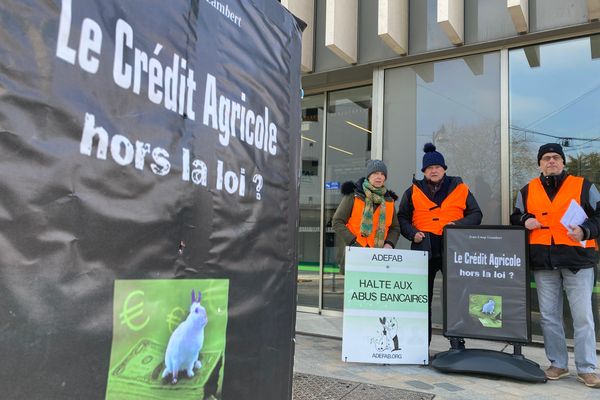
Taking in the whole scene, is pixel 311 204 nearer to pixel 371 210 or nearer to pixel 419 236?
pixel 371 210

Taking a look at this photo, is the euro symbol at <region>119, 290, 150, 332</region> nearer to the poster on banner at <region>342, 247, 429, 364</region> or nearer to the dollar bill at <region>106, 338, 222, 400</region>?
the dollar bill at <region>106, 338, 222, 400</region>

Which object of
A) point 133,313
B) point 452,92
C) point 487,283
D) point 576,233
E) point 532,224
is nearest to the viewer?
point 133,313

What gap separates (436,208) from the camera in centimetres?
459

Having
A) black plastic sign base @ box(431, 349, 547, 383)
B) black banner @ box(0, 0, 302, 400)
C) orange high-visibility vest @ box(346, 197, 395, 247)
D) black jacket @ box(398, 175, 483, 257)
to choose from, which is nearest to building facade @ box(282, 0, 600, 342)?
black jacket @ box(398, 175, 483, 257)

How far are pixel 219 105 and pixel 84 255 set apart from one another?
0.71m

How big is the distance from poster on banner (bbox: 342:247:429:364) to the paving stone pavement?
14 centimetres

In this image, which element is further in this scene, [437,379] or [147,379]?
[437,379]

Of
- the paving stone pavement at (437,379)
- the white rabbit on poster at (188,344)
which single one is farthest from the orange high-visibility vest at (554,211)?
the white rabbit on poster at (188,344)

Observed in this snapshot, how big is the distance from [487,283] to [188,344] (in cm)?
335

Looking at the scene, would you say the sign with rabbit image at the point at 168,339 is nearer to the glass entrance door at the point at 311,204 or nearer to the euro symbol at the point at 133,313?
the euro symbol at the point at 133,313

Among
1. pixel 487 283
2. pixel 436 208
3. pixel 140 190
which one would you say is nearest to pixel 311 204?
pixel 436 208

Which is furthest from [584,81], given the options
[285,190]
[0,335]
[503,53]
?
[0,335]

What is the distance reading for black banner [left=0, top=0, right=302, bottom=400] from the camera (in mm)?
1062

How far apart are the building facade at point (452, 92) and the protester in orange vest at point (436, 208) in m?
1.07
